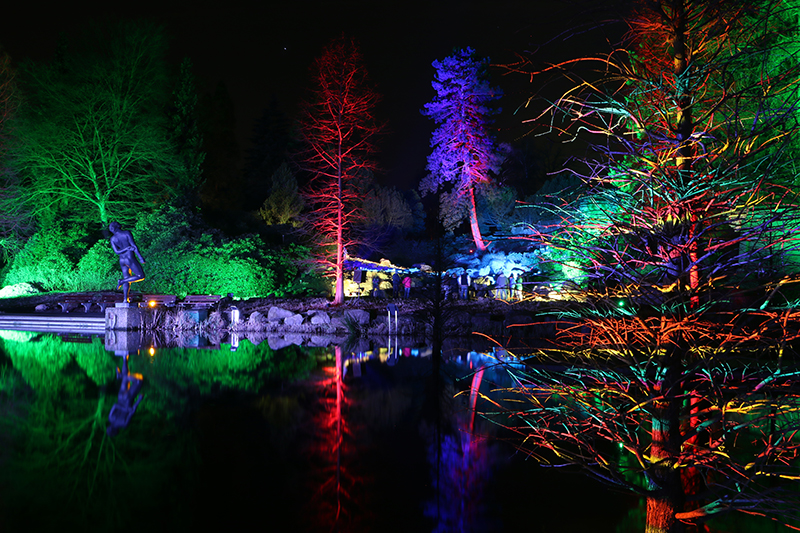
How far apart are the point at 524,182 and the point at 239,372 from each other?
110 ft

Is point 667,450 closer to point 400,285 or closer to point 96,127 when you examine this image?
point 400,285

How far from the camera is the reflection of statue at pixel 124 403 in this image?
21.9ft

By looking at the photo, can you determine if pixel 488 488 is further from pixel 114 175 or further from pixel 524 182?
pixel 524 182

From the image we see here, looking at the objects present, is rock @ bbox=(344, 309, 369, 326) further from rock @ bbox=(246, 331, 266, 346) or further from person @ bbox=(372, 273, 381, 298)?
person @ bbox=(372, 273, 381, 298)

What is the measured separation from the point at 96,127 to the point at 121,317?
1572 centimetres

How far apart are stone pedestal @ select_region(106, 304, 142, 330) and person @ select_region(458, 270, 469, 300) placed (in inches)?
440

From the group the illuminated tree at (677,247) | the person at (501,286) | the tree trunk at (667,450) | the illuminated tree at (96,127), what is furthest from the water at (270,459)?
the illuminated tree at (96,127)

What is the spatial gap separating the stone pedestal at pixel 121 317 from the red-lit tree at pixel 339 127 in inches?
278

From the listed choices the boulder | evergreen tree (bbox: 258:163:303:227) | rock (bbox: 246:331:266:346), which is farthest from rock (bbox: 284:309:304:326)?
evergreen tree (bbox: 258:163:303:227)

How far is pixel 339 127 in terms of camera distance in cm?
2138

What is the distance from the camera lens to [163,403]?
7.76m

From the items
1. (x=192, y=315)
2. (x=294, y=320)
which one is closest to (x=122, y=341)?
(x=192, y=315)

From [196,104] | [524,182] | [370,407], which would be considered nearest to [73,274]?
[196,104]

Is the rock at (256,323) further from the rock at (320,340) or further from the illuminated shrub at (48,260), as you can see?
the illuminated shrub at (48,260)
